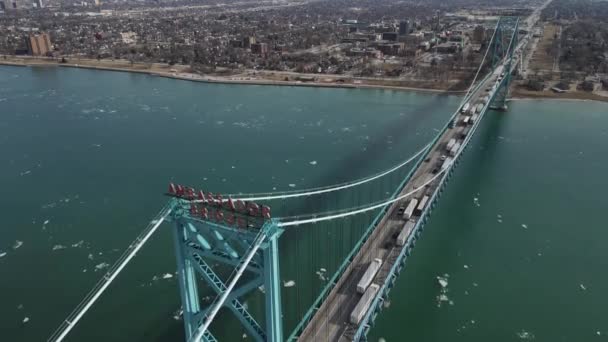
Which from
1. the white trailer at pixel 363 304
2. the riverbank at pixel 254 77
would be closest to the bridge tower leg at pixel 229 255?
the white trailer at pixel 363 304

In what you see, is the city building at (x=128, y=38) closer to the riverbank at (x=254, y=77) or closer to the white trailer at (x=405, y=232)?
the riverbank at (x=254, y=77)

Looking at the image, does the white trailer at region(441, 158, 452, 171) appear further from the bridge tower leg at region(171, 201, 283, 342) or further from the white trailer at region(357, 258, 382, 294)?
the bridge tower leg at region(171, 201, 283, 342)

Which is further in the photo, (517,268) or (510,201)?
(510,201)

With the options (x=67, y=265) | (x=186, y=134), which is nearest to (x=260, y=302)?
(x=67, y=265)

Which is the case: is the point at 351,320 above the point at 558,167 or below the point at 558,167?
above

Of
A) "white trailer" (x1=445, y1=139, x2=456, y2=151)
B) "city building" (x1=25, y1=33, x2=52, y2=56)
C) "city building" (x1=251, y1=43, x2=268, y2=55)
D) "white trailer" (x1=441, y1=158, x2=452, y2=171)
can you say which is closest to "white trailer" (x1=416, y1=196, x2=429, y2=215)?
"white trailer" (x1=441, y1=158, x2=452, y2=171)

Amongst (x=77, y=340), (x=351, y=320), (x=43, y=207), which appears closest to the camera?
(x=351, y=320)

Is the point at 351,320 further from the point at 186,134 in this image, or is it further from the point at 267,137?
the point at 186,134

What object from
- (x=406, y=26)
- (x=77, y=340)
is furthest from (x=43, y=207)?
(x=406, y=26)

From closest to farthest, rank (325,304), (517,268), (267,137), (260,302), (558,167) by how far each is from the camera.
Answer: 1. (325,304)
2. (260,302)
3. (517,268)
4. (558,167)
5. (267,137)
